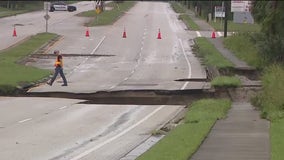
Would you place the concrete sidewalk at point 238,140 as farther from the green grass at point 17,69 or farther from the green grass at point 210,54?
the green grass at point 210,54

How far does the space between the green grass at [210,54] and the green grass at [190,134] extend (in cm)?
1207

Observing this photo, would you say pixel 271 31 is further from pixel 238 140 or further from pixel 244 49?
pixel 238 140

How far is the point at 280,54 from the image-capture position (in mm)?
34719

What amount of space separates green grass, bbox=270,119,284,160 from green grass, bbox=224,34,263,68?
18.2 m

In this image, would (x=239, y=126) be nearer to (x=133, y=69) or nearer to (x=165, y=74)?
(x=165, y=74)

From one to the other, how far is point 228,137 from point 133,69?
70.2ft

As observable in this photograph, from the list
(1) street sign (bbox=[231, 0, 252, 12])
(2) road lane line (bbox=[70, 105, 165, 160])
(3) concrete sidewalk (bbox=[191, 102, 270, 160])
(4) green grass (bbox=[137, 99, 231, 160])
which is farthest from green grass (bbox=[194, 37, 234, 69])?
(1) street sign (bbox=[231, 0, 252, 12])

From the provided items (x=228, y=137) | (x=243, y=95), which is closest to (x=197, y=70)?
(x=243, y=95)

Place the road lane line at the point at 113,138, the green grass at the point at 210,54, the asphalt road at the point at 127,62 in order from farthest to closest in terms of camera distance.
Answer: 1. the green grass at the point at 210,54
2. the asphalt road at the point at 127,62
3. the road lane line at the point at 113,138

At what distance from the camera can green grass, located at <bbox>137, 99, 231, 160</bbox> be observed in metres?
12.2

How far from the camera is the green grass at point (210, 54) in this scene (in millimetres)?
34688

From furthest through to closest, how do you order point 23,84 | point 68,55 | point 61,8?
point 61,8
point 68,55
point 23,84

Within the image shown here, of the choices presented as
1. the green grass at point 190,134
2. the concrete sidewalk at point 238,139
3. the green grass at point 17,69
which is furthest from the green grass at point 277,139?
the green grass at point 17,69

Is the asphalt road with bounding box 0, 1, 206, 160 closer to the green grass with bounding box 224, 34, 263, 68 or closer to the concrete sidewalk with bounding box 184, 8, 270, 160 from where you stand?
the concrete sidewalk with bounding box 184, 8, 270, 160
